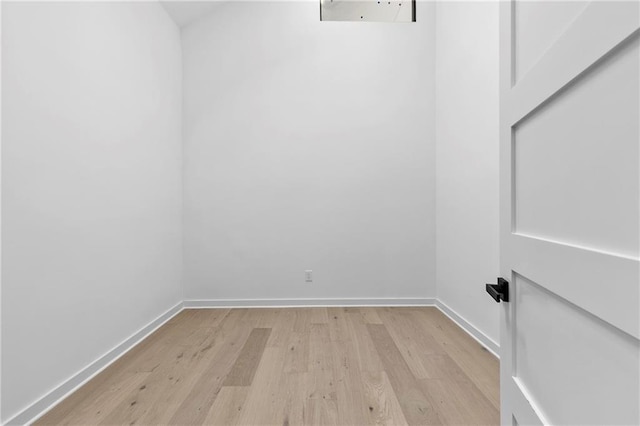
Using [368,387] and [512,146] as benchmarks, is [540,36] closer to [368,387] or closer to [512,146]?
[512,146]

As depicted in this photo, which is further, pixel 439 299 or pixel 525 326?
pixel 439 299

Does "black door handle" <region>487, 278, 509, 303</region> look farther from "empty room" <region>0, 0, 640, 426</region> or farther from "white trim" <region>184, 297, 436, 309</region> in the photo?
"white trim" <region>184, 297, 436, 309</region>

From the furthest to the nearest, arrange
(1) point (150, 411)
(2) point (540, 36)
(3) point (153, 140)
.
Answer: (3) point (153, 140) < (1) point (150, 411) < (2) point (540, 36)

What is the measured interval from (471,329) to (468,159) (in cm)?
129

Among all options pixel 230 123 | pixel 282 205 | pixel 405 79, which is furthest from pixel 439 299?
pixel 230 123

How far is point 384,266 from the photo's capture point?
10.5 ft

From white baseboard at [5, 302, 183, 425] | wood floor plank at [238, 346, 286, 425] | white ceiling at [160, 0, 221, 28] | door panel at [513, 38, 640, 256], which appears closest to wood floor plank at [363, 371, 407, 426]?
wood floor plank at [238, 346, 286, 425]

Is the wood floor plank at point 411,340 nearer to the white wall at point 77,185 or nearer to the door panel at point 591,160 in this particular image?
the door panel at point 591,160

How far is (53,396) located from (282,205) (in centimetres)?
210

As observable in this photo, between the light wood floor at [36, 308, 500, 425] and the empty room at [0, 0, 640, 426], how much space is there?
17mm

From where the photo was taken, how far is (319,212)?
319 cm

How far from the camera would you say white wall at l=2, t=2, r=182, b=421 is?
57.0 inches

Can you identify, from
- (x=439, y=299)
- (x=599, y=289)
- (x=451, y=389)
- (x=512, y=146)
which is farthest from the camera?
(x=439, y=299)

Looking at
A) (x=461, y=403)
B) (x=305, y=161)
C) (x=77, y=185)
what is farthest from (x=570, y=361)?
(x=305, y=161)
